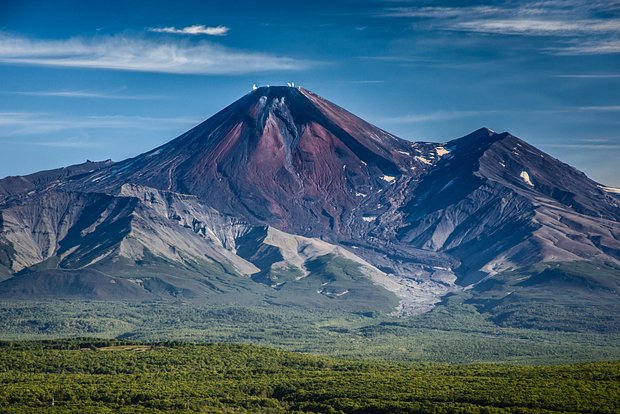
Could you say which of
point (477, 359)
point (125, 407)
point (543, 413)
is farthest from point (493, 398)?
point (477, 359)

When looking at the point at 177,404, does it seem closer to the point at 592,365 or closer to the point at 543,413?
the point at 543,413

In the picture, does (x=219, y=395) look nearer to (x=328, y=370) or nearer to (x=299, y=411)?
(x=299, y=411)

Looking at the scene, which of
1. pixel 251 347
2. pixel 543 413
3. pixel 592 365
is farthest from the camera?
pixel 251 347

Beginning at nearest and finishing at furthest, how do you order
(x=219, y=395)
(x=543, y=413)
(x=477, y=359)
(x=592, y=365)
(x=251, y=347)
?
(x=543, y=413) < (x=219, y=395) < (x=592, y=365) < (x=251, y=347) < (x=477, y=359)

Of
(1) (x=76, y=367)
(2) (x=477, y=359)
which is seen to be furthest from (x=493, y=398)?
(2) (x=477, y=359)

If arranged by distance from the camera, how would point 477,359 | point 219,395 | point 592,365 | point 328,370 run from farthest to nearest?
point 477,359 → point 328,370 → point 592,365 → point 219,395

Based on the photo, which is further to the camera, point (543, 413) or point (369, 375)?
point (369, 375)
